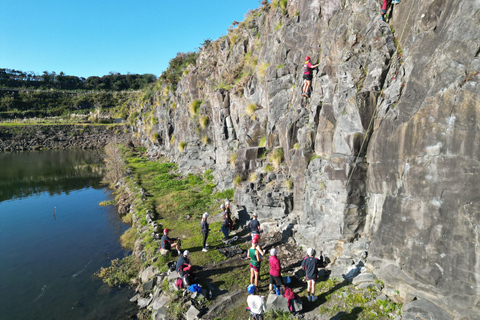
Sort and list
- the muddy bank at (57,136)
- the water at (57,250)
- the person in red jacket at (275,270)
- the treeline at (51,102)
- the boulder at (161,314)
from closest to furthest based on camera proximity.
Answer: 1. the person in red jacket at (275,270)
2. the boulder at (161,314)
3. the water at (57,250)
4. the muddy bank at (57,136)
5. the treeline at (51,102)

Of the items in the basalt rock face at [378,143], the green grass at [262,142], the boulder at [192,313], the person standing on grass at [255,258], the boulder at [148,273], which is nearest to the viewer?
the basalt rock face at [378,143]

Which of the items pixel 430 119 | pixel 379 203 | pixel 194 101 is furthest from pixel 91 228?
pixel 430 119

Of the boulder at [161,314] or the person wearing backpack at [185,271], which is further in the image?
the person wearing backpack at [185,271]

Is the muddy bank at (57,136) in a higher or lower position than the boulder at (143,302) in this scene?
higher

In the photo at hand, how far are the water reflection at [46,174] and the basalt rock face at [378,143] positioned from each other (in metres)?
31.2

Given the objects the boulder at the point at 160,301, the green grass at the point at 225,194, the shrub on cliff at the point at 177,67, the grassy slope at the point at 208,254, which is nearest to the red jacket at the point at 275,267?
the grassy slope at the point at 208,254

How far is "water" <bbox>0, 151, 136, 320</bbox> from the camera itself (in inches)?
519

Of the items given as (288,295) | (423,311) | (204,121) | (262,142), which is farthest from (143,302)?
(204,121)

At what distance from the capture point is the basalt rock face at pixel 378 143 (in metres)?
7.80

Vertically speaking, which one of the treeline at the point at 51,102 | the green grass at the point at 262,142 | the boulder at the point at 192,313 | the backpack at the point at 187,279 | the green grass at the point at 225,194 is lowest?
the boulder at the point at 192,313

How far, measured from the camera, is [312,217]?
1372 centimetres

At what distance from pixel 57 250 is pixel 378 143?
21.8 metres

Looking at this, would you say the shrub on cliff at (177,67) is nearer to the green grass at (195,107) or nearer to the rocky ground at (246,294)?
the green grass at (195,107)

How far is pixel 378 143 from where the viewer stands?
10.5 meters
